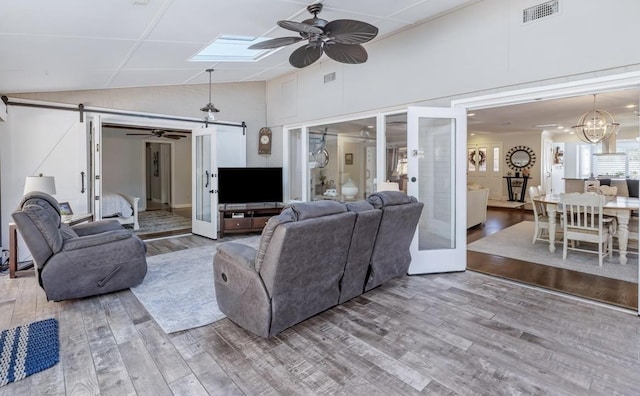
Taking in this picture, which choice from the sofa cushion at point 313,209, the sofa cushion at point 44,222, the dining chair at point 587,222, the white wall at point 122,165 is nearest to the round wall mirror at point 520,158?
the dining chair at point 587,222

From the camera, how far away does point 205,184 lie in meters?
6.49

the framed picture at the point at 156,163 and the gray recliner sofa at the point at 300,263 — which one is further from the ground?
the framed picture at the point at 156,163

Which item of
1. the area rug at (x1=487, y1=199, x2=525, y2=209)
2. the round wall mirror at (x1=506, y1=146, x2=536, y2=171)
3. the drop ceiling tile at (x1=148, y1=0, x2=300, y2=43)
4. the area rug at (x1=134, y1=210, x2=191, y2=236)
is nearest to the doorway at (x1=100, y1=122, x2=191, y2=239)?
the area rug at (x1=134, y1=210, x2=191, y2=236)

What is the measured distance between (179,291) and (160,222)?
5.02 meters

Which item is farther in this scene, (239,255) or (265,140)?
(265,140)

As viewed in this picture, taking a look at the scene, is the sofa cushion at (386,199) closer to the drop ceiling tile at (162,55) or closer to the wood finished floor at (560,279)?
the wood finished floor at (560,279)

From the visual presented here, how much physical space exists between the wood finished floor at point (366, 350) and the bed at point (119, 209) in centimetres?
375

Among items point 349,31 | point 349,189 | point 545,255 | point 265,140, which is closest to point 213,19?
point 349,31

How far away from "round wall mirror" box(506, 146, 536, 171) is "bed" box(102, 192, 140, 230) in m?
11.4

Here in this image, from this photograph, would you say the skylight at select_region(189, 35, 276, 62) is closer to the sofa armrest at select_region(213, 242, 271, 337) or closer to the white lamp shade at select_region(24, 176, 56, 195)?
the white lamp shade at select_region(24, 176, 56, 195)

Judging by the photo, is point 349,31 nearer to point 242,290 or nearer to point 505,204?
point 242,290

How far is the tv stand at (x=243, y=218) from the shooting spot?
6266 mm

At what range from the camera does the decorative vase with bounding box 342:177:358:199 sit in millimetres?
6246

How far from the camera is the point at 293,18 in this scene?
388 centimetres
